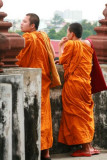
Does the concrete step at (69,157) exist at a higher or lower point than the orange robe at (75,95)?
lower

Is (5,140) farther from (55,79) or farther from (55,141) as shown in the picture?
(55,141)

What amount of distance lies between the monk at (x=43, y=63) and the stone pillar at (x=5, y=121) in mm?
1463

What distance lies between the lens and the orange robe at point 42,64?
5930 mm

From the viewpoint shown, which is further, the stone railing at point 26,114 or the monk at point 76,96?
the monk at point 76,96

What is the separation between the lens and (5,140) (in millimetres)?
4406

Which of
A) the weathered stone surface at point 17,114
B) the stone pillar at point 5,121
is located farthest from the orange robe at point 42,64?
the stone pillar at point 5,121

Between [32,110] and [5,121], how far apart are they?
101 centimetres

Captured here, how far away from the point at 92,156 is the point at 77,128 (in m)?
0.37

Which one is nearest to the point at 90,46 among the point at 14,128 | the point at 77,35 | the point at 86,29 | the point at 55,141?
the point at 77,35

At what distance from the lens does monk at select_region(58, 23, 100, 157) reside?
6414 mm

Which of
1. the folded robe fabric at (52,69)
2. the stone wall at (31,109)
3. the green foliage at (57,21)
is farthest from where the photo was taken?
the green foliage at (57,21)

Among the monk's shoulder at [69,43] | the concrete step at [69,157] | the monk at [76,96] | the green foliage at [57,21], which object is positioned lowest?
the green foliage at [57,21]

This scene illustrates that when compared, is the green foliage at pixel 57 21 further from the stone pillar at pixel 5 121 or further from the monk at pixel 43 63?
the stone pillar at pixel 5 121

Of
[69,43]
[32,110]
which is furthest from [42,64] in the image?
[32,110]
